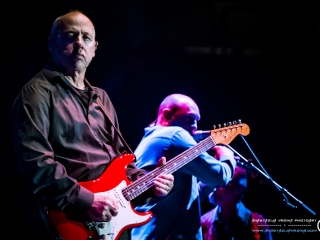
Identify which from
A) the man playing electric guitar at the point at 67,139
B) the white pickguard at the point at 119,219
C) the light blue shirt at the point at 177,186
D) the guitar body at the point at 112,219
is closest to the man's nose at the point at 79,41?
the man playing electric guitar at the point at 67,139

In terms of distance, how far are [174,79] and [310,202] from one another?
7.16ft

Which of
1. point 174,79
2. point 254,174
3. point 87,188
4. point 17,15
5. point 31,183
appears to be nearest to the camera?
point 31,183

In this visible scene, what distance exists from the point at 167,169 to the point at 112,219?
68cm

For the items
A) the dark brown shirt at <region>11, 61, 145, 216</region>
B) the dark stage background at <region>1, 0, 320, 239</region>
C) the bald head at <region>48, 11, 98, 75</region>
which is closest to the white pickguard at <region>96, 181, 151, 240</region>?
the dark brown shirt at <region>11, 61, 145, 216</region>

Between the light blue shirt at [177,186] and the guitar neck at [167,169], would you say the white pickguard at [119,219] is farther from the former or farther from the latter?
the light blue shirt at [177,186]

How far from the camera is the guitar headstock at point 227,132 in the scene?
3.69m

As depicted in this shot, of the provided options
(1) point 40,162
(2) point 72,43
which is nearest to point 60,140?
(1) point 40,162

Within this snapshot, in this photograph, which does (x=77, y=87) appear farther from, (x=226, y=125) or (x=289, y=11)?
(x=289, y=11)

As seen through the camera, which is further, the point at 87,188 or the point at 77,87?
the point at 77,87

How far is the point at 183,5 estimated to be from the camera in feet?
15.9

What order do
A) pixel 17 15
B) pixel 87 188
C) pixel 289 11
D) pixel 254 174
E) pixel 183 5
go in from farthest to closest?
pixel 289 11, pixel 183 5, pixel 254 174, pixel 17 15, pixel 87 188

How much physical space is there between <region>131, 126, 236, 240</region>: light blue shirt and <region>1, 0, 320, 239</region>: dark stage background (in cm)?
76

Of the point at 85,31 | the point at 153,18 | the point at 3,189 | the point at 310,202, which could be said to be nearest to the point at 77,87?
the point at 85,31

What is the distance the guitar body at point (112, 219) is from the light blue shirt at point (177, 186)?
800 millimetres
